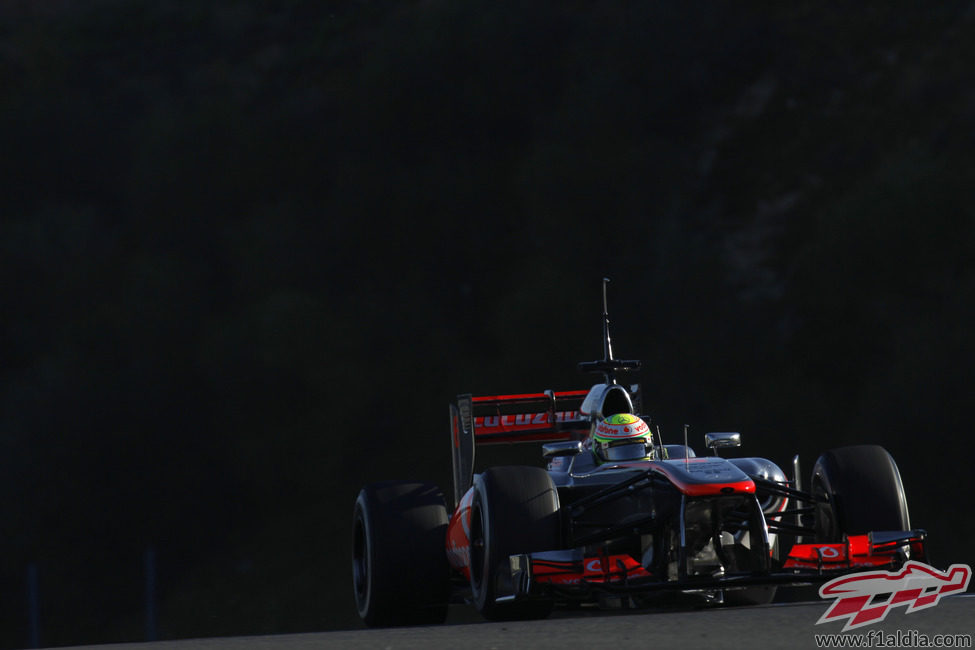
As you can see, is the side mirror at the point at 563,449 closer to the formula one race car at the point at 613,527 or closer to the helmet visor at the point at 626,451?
the formula one race car at the point at 613,527

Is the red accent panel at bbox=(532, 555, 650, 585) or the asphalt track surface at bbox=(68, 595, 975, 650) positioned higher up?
the red accent panel at bbox=(532, 555, 650, 585)

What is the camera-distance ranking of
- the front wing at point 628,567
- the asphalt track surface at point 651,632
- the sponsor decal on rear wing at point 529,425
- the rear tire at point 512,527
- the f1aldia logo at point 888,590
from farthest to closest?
the sponsor decal on rear wing at point 529,425
the rear tire at point 512,527
the front wing at point 628,567
the f1aldia logo at point 888,590
the asphalt track surface at point 651,632

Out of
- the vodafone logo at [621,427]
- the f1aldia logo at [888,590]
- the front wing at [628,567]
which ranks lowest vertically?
the f1aldia logo at [888,590]

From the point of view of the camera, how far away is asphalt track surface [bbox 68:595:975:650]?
6.74m

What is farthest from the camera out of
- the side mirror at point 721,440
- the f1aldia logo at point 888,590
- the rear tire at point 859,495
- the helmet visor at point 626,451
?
the side mirror at point 721,440

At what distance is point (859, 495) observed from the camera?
984cm

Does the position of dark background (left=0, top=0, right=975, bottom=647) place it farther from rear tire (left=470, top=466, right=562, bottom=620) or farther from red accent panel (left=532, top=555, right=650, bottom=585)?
red accent panel (left=532, top=555, right=650, bottom=585)

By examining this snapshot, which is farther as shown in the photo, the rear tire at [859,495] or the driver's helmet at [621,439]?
the driver's helmet at [621,439]

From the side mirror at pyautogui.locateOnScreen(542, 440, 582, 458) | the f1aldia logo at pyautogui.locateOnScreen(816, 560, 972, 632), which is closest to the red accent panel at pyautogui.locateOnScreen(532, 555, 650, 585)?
the f1aldia logo at pyautogui.locateOnScreen(816, 560, 972, 632)

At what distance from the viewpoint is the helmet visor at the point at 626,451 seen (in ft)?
35.3

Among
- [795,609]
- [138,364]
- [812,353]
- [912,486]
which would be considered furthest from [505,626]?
[138,364]

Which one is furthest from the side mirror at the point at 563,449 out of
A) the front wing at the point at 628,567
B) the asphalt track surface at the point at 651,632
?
the asphalt track surface at the point at 651,632

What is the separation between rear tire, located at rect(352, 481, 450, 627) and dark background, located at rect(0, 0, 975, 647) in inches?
503

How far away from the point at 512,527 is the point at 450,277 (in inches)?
869
